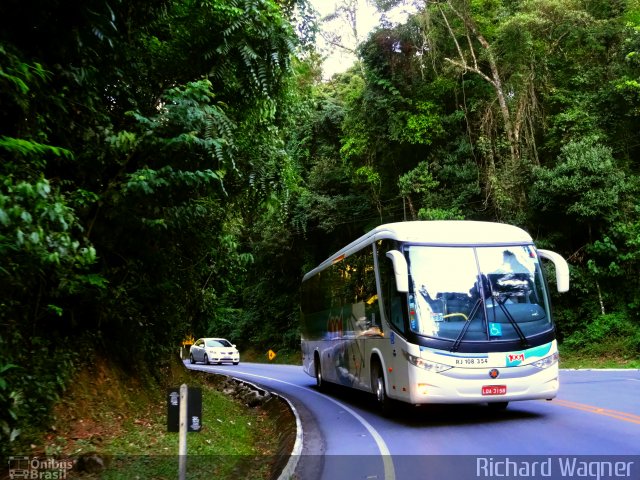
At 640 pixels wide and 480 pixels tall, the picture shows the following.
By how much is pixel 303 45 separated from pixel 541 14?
51.2ft

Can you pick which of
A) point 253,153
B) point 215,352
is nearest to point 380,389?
point 253,153

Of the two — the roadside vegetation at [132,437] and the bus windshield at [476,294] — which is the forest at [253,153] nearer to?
the roadside vegetation at [132,437]

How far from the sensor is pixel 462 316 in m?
8.92

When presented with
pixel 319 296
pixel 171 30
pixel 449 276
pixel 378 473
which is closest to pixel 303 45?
pixel 171 30

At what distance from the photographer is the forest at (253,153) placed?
6.32 m

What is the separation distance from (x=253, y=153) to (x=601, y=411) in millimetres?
8262

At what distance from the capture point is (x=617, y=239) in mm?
21000

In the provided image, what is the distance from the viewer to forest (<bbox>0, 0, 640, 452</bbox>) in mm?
6316

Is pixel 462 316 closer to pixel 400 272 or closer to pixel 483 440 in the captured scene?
pixel 400 272

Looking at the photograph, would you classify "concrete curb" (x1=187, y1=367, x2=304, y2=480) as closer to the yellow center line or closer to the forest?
the forest

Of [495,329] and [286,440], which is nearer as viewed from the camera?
[495,329]

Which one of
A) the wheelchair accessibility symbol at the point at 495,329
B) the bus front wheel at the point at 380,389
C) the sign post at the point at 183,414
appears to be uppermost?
the wheelchair accessibility symbol at the point at 495,329

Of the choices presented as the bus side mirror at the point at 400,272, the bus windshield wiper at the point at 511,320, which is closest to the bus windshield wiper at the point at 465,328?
the bus windshield wiper at the point at 511,320

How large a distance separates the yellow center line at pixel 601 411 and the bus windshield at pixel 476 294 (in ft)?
5.77
